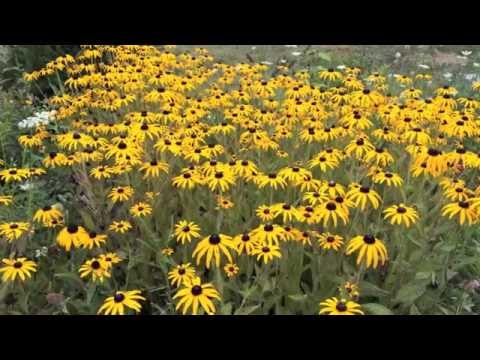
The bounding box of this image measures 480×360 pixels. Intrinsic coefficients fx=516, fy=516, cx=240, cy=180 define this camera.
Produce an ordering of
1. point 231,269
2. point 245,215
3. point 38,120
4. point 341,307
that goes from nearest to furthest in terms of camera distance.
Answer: point 341,307 < point 231,269 < point 245,215 < point 38,120

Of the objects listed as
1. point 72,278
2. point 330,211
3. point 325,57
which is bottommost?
point 72,278

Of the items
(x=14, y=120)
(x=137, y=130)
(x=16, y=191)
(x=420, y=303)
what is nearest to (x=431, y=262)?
(x=420, y=303)

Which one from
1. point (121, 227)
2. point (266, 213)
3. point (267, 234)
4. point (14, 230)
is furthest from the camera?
point (121, 227)

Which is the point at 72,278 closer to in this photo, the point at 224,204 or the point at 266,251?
the point at 224,204

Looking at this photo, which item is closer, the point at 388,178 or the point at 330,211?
the point at 330,211

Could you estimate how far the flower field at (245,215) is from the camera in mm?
3174

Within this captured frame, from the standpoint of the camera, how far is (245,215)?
405cm

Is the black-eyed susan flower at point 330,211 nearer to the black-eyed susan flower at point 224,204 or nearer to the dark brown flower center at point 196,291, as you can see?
the black-eyed susan flower at point 224,204

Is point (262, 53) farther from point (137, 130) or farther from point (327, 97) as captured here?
point (137, 130)

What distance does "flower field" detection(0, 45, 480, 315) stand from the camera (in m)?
3.17

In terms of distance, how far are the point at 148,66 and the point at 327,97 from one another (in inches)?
81.0

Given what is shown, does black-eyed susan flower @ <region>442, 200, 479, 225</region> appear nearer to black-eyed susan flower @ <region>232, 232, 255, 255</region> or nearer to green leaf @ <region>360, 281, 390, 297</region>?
green leaf @ <region>360, 281, 390, 297</region>

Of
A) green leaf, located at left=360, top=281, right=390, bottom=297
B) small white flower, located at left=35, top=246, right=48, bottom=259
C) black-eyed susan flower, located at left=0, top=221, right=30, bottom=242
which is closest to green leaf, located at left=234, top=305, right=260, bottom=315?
green leaf, located at left=360, top=281, right=390, bottom=297

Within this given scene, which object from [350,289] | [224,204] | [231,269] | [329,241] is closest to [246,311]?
[231,269]
